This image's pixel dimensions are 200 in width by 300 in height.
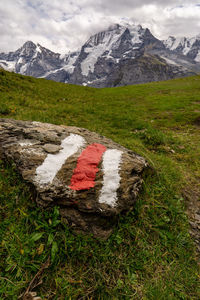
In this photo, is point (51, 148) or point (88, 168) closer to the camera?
point (88, 168)

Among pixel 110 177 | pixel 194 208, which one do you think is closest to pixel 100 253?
pixel 110 177

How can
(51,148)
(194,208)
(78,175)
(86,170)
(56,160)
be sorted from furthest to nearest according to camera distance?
(194,208) → (51,148) → (56,160) → (86,170) → (78,175)

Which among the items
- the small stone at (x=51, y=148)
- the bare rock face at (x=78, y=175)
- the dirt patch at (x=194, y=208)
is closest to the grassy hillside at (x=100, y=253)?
the dirt patch at (x=194, y=208)

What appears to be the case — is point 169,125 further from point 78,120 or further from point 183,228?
point 183,228

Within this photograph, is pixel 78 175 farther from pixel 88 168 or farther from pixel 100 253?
pixel 100 253

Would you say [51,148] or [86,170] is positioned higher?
[51,148]

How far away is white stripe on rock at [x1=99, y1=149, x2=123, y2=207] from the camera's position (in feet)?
10.5

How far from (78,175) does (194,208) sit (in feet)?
11.3

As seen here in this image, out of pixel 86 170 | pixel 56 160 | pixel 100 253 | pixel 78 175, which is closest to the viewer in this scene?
pixel 100 253

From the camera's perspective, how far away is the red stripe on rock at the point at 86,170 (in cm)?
333

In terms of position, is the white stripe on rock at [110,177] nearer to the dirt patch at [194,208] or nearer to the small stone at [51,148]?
the small stone at [51,148]

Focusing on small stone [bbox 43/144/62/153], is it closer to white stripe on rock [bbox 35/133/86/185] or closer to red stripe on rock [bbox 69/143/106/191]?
white stripe on rock [bbox 35/133/86/185]

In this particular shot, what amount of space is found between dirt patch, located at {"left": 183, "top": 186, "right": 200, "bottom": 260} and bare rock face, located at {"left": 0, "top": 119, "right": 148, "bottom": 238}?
160 cm

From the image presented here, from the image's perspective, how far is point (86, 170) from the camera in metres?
3.64
